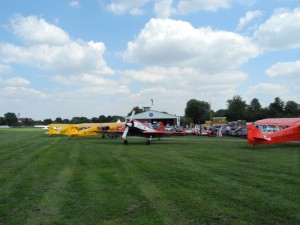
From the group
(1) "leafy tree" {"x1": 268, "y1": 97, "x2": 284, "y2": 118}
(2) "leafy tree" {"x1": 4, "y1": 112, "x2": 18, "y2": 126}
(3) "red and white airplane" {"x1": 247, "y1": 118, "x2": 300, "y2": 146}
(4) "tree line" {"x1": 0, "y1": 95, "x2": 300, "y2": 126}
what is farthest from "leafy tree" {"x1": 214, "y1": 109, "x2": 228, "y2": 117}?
(3) "red and white airplane" {"x1": 247, "y1": 118, "x2": 300, "y2": 146}

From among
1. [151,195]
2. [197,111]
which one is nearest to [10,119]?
[197,111]

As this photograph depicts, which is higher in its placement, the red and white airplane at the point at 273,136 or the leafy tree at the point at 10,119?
the leafy tree at the point at 10,119

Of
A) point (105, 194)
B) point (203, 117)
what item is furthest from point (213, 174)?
point (203, 117)

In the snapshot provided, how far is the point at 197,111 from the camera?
127125 millimetres

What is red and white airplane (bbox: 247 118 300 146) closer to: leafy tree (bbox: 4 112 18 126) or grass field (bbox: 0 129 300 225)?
grass field (bbox: 0 129 300 225)

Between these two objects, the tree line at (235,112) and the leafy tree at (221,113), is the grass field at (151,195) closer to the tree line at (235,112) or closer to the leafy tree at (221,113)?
the tree line at (235,112)

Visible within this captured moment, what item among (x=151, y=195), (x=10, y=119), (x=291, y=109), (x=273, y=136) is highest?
(x=291, y=109)

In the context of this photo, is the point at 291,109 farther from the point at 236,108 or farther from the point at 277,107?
the point at 236,108

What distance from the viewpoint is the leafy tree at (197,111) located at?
126 m

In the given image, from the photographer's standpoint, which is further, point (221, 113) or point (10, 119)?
point (10, 119)

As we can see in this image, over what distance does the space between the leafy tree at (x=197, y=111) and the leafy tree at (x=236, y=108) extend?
31.3 feet

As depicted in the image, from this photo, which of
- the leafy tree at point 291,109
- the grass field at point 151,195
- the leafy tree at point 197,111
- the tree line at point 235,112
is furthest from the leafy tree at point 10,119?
the grass field at point 151,195

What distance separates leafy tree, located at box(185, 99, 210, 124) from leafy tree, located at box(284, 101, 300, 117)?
30.6 m

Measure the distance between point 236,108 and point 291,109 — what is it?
1009 inches
